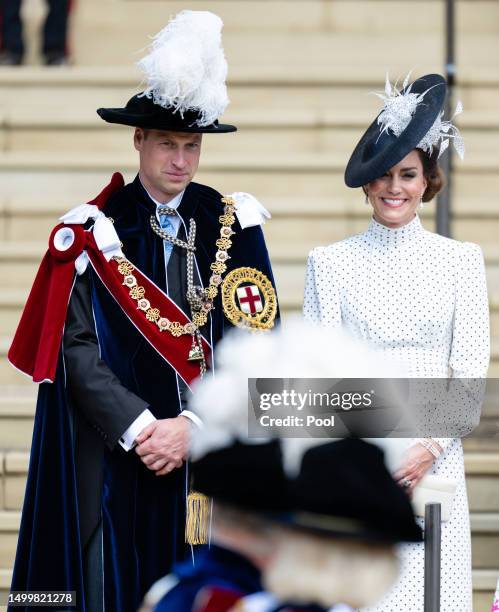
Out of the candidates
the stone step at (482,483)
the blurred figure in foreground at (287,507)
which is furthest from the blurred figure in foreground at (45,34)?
the blurred figure in foreground at (287,507)

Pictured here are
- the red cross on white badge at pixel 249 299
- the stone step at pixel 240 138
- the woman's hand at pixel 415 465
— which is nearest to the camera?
the woman's hand at pixel 415 465

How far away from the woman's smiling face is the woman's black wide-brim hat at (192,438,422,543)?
1.87m

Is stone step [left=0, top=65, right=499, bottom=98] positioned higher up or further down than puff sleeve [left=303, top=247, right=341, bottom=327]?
higher up

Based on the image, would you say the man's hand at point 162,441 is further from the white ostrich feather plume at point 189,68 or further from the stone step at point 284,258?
the stone step at point 284,258

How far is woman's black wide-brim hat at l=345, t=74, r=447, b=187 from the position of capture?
11.9 ft

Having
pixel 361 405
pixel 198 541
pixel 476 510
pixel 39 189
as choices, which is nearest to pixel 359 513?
pixel 361 405

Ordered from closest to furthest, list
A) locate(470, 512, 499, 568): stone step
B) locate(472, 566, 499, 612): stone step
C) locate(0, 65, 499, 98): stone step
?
locate(472, 566, 499, 612): stone step → locate(470, 512, 499, 568): stone step → locate(0, 65, 499, 98): stone step

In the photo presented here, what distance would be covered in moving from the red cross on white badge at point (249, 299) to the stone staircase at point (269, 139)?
6.37 feet

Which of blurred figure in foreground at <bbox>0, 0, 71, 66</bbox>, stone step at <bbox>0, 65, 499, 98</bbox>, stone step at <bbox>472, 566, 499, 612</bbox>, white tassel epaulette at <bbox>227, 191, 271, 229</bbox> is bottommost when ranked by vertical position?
stone step at <bbox>472, 566, 499, 612</bbox>

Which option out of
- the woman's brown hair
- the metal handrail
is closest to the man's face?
the woman's brown hair

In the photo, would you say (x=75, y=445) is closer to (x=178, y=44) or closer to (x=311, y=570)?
(x=178, y=44)

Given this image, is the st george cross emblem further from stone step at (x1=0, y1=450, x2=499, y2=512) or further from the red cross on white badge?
stone step at (x1=0, y1=450, x2=499, y2=512)

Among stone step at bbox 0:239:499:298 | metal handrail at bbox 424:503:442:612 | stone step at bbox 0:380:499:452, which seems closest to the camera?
metal handrail at bbox 424:503:442:612

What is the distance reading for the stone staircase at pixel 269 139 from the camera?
607cm
